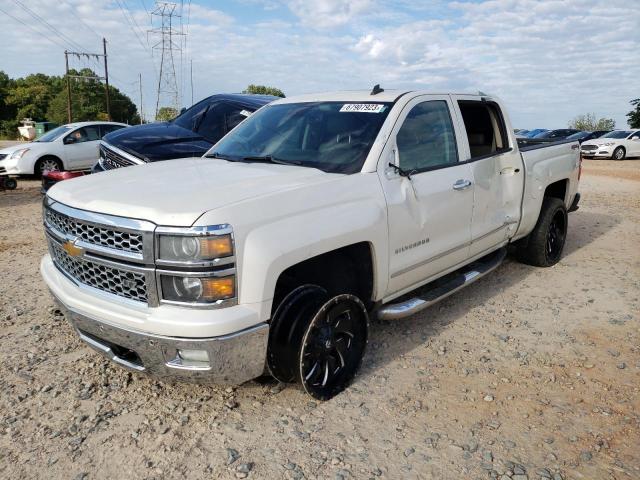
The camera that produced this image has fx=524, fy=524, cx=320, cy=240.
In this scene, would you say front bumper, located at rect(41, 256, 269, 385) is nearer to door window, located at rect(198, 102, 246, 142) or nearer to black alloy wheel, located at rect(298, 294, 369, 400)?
black alloy wheel, located at rect(298, 294, 369, 400)

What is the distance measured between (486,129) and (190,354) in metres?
3.77

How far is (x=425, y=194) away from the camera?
12.2 ft

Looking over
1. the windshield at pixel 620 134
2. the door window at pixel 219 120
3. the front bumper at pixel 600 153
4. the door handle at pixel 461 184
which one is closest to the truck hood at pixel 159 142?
the door window at pixel 219 120

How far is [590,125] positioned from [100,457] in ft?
212

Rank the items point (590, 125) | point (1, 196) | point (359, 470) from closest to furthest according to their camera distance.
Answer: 1. point (359, 470)
2. point (1, 196)
3. point (590, 125)

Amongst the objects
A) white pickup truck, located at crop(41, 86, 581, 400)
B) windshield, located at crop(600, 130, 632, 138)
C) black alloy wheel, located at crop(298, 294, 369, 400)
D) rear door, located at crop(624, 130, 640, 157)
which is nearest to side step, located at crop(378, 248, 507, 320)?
white pickup truck, located at crop(41, 86, 581, 400)

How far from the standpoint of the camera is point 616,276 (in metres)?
5.80

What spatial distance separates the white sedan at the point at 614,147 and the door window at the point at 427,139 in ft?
77.8

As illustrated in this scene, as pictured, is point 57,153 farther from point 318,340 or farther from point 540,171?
point 318,340

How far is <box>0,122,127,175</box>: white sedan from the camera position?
13.2 meters

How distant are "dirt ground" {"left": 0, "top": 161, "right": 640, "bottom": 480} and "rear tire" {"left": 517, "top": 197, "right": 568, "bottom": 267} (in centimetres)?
117

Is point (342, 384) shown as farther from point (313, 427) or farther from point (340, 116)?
point (340, 116)

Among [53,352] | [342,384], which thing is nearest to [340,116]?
[342,384]

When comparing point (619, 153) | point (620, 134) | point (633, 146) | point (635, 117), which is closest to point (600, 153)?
point (619, 153)
